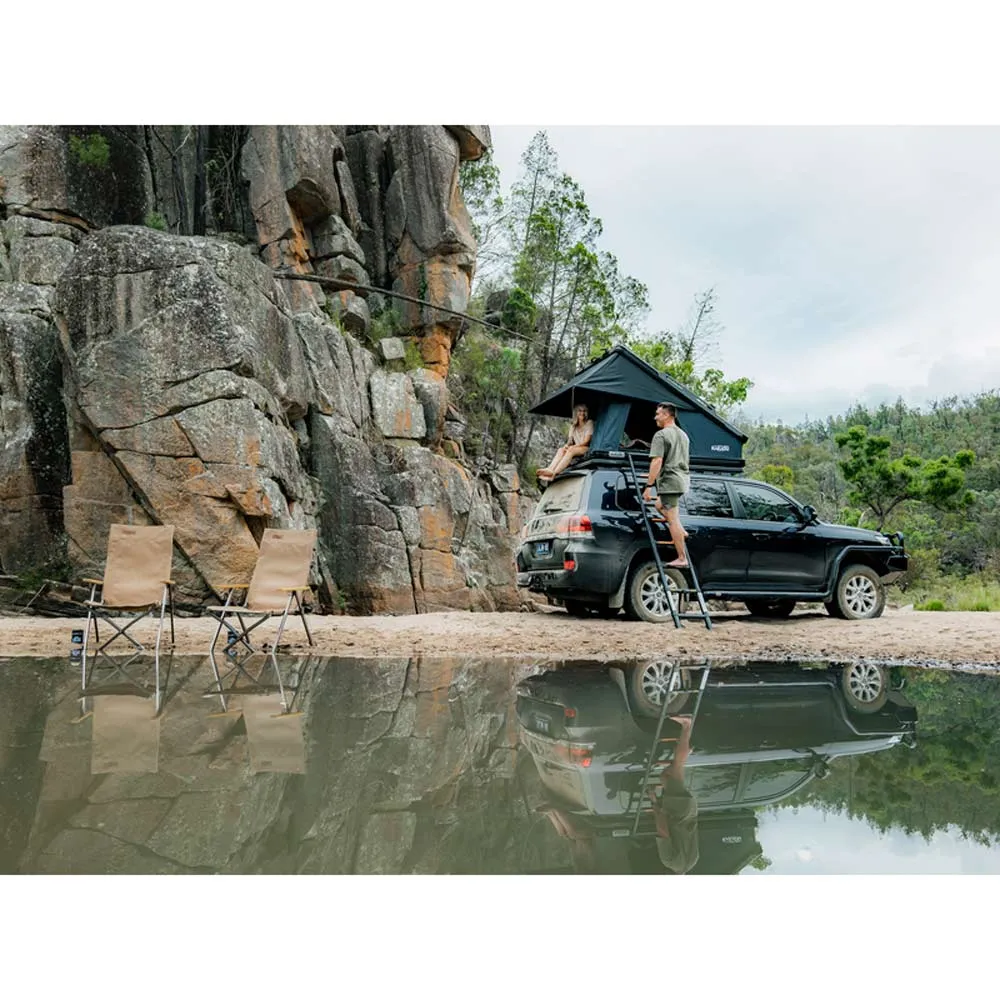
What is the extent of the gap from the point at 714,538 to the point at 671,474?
1104 mm

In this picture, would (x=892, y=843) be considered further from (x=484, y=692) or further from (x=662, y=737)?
(x=484, y=692)

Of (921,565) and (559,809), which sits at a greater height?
(559,809)

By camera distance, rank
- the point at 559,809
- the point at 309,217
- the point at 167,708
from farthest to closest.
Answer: the point at 309,217 → the point at 167,708 → the point at 559,809

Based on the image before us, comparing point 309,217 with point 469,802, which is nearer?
point 469,802

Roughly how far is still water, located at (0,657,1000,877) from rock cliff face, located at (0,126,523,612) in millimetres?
4969

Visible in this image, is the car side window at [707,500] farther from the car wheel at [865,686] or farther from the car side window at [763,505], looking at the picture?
the car wheel at [865,686]

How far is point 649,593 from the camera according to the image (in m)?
8.84

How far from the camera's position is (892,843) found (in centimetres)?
284

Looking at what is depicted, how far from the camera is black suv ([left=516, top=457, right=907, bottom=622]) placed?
8594mm

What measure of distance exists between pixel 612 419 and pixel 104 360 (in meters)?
6.49

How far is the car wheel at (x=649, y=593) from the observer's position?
344 inches

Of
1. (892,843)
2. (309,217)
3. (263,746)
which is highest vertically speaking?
(309,217)

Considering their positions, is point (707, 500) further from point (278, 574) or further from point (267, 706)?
point (267, 706)

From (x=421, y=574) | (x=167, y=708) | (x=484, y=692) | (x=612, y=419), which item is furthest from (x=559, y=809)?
(x=421, y=574)
